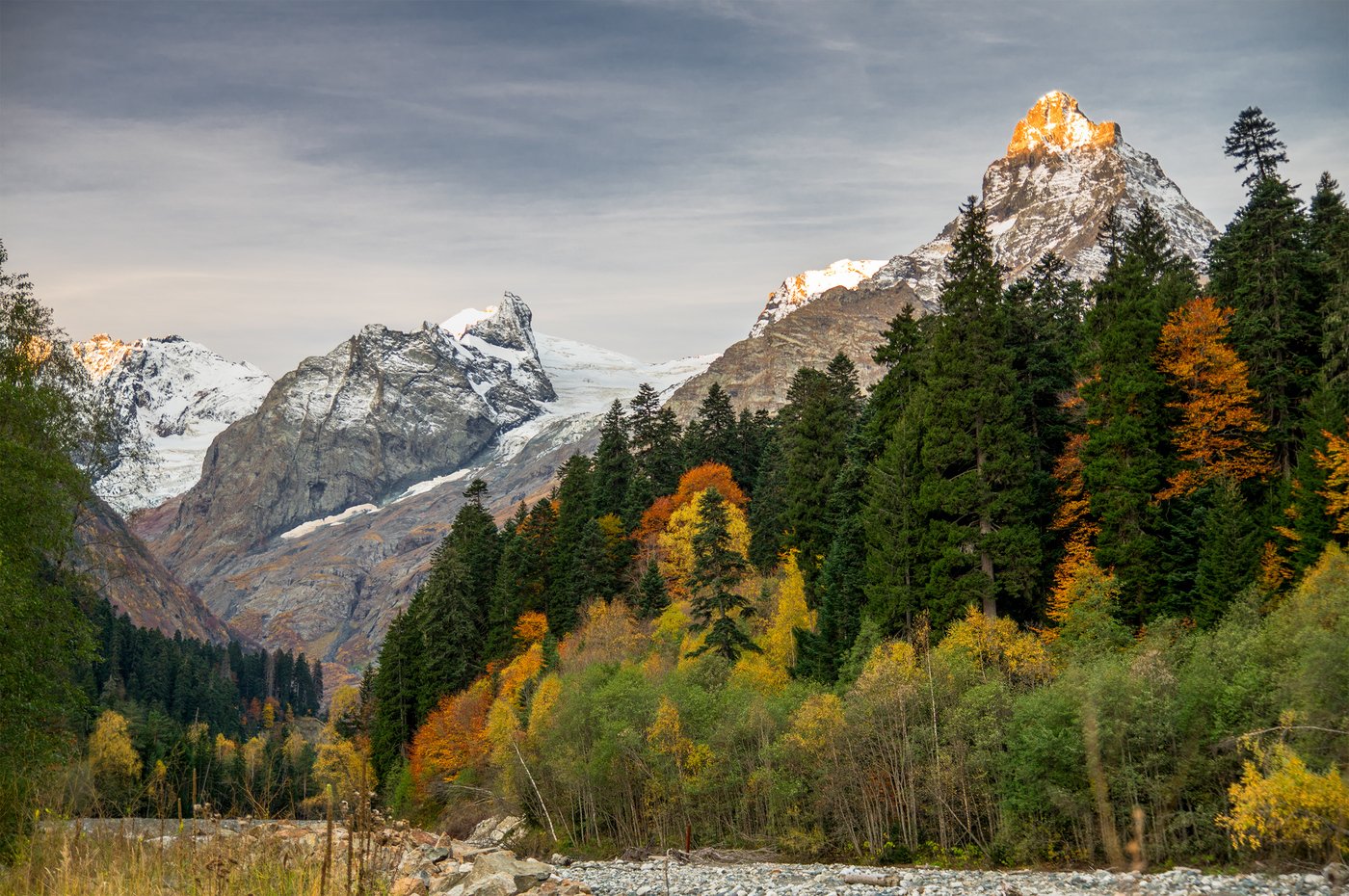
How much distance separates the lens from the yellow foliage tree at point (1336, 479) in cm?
3878

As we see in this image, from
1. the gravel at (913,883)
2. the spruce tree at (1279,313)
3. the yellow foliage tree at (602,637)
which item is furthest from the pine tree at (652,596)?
the spruce tree at (1279,313)

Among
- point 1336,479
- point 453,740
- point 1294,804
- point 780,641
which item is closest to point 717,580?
point 780,641

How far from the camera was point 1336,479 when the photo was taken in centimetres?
3919

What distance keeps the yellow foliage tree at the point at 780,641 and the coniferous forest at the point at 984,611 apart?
0.76ft

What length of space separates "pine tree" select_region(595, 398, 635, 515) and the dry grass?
8074 centimetres

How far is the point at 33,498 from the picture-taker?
25.1 meters

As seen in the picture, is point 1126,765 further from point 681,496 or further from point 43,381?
point 681,496

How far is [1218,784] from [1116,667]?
16.8 ft

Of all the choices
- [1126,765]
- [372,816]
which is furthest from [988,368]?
[372,816]

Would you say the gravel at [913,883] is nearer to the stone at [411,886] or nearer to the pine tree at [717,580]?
the stone at [411,886]

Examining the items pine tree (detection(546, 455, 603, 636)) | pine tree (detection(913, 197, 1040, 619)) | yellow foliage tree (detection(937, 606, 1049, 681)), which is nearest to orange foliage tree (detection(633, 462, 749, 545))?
pine tree (detection(546, 455, 603, 636))

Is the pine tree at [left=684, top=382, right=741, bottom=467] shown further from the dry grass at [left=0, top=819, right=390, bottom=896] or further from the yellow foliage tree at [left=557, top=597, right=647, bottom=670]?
the dry grass at [left=0, top=819, right=390, bottom=896]

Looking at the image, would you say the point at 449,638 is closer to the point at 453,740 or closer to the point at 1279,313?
the point at 453,740

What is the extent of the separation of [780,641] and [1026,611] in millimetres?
15570
